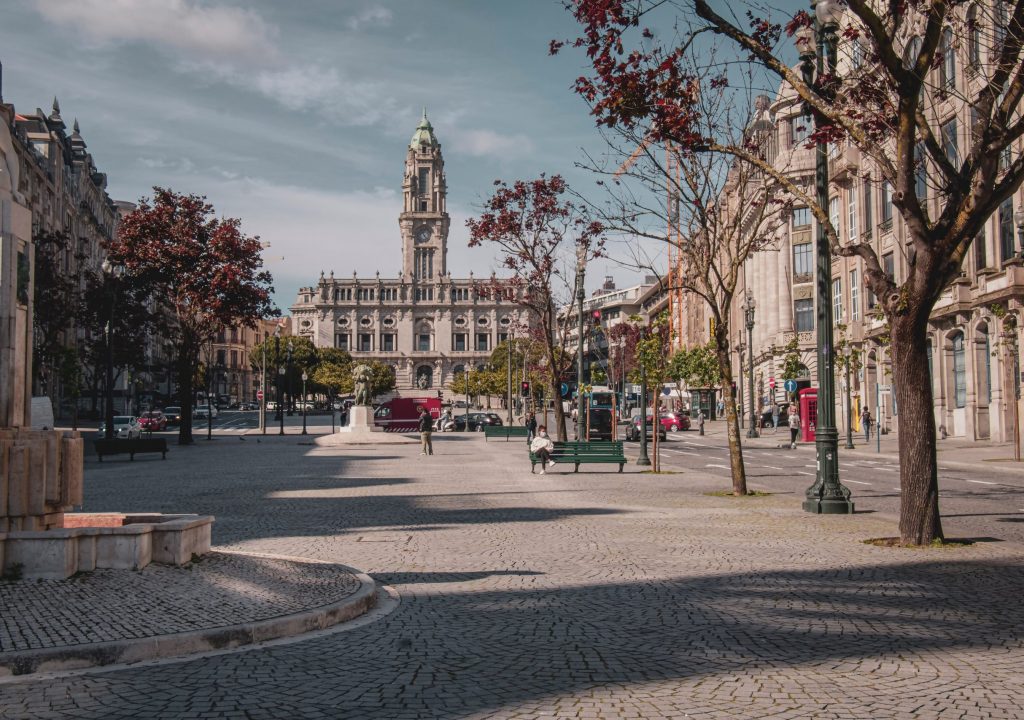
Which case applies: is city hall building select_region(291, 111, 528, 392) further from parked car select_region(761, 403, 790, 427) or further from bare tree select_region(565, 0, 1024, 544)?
bare tree select_region(565, 0, 1024, 544)

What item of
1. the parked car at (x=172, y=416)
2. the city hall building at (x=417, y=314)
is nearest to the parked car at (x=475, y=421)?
the parked car at (x=172, y=416)

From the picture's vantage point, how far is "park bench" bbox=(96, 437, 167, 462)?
28281mm

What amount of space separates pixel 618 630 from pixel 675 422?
52.6 m

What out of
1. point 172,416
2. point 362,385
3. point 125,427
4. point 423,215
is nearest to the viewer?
point 362,385

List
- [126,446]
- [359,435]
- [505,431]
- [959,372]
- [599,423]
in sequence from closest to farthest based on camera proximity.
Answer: [126,446] < [959,372] < [359,435] < [599,423] < [505,431]

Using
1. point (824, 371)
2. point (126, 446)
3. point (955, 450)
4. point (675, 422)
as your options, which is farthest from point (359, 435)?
point (824, 371)

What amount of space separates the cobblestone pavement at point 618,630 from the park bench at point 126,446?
15868 millimetres

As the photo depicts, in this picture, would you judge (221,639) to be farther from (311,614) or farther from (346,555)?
(346,555)

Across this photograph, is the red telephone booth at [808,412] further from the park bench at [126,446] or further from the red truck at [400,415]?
the red truck at [400,415]

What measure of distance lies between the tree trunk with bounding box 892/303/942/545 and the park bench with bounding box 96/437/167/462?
76.3 feet

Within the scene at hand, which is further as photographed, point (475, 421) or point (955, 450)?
point (475, 421)

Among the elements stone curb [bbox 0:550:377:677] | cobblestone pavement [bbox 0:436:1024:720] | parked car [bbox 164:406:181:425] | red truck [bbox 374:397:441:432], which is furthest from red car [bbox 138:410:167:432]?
stone curb [bbox 0:550:377:677]

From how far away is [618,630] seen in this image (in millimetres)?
6531

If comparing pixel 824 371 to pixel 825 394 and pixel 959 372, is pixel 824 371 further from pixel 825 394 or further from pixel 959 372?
pixel 959 372
